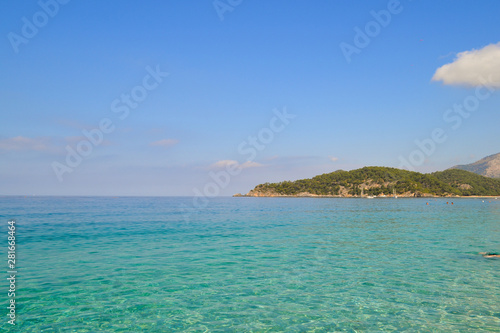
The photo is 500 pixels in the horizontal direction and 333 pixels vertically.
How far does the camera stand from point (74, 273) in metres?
18.7

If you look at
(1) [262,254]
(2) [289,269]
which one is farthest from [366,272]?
(1) [262,254]

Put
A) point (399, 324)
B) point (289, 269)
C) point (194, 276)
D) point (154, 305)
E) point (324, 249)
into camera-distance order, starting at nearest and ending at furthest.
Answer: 1. point (399, 324)
2. point (154, 305)
3. point (194, 276)
4. point (289, 269)
5. point (324, 249)

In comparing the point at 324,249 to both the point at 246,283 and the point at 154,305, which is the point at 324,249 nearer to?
the point at 246,283

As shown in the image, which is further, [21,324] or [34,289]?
[34,289]

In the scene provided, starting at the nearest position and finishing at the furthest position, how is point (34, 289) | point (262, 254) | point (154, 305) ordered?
point (154, 305) < point (34, 289) < point (262, 254)

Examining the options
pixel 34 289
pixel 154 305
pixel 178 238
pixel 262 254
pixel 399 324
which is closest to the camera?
pixel 399 324

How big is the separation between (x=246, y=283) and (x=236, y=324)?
497cm

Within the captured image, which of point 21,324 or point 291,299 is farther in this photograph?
point 291,299

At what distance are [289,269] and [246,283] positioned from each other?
→ 154 inches

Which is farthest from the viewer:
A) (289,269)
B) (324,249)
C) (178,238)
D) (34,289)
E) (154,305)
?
(178,238)

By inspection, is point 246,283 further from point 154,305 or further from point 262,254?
point 262,254

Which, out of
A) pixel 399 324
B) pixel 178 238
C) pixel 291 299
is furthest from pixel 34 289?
pixel 178 238

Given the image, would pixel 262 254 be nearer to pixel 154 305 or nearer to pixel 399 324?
pixel 154 305

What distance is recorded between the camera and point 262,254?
24312 mm
